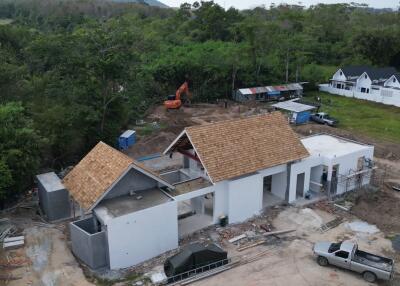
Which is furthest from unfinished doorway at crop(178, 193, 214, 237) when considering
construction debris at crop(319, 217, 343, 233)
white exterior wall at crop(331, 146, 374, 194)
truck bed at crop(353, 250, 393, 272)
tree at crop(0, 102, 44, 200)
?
tree at crop(0, 102, 44, 200)

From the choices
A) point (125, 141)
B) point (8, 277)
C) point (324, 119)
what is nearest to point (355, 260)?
point (8, 277)

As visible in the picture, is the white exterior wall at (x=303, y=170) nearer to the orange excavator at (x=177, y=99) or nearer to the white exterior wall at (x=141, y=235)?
the white exterior wall at (x=141, y=235)

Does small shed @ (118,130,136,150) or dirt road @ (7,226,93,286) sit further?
small shed @ (118,130,136,150)

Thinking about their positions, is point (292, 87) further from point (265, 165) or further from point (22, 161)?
point (22, 161)

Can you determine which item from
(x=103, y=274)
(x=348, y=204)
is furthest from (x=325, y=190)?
(x=103, y=274)

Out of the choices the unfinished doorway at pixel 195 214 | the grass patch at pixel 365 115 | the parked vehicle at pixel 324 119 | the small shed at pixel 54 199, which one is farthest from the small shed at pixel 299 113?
the small shed at pixel 54 199

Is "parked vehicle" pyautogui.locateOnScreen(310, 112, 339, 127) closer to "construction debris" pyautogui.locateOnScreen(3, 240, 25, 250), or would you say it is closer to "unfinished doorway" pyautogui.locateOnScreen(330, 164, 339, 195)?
"unfinished doorway" pyautogui.locateOnScreen(330, 164, 339, 195)
